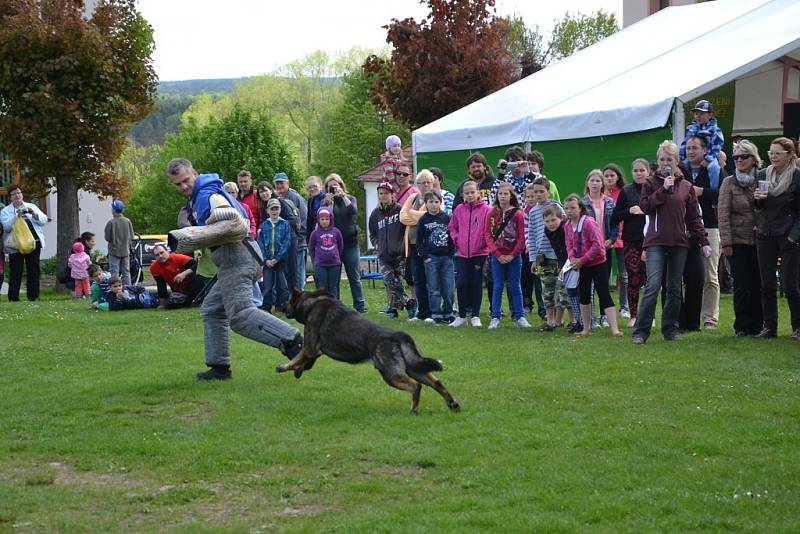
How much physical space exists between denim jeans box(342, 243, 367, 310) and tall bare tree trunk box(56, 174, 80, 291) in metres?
10.7

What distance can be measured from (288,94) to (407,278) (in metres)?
77.0

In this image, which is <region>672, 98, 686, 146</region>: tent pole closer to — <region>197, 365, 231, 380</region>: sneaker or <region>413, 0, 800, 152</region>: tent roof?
<region>413, 0, 800, 152</region>: tent roof

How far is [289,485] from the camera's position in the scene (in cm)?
583

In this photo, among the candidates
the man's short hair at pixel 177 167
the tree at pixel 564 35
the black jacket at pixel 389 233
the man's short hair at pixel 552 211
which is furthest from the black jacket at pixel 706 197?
the tree at pixel 564 35

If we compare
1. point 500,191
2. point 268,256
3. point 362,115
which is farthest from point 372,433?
point 362,115

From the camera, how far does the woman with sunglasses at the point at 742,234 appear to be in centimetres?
1080

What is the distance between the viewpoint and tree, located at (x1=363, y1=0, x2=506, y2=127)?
28406mm

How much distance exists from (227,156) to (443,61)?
1076 inches

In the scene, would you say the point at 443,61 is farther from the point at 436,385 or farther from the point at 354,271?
the point at 436,385

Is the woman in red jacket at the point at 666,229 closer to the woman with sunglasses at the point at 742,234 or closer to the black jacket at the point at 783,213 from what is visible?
the woman with sunglasses at the point at 742,234

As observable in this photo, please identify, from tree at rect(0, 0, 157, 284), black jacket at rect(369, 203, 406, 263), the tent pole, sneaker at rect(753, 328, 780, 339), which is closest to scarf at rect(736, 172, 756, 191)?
sneaker at rect(753, 328, 780, 339)

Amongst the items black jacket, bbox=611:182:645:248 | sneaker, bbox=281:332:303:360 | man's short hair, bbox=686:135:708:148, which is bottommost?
sneaker, bbox=281:332:303:360

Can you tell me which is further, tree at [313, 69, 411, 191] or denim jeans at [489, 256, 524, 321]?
tree at [313, 69, 411, 191]

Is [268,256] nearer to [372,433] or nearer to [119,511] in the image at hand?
[372,433]
